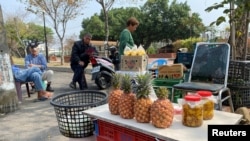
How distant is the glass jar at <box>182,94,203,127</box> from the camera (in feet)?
5.14

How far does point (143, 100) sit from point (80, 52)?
169 inches

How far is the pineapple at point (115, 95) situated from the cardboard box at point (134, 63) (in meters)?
1.44

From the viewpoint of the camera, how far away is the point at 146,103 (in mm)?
1661

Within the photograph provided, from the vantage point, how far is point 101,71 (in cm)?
575

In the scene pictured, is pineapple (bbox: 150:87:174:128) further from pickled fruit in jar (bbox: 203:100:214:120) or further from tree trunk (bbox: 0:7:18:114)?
tree trunk (bbox: 0:7:18:114)

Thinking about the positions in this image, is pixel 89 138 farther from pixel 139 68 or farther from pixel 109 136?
pixel 139 68

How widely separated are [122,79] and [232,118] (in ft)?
2.74

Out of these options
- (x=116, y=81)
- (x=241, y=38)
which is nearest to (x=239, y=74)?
(x=241, y=38)

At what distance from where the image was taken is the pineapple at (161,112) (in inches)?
61.1

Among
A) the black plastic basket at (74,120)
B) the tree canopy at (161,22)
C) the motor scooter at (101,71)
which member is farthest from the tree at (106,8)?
the tree canopy at (161,22)

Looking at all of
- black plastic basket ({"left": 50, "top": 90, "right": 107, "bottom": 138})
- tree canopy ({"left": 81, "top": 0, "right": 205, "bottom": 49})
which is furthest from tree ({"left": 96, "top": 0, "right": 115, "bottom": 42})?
tree canopy ({"left": 81, "top": 0, "right": 205, "bottom": 49})

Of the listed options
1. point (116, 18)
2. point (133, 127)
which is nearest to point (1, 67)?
point (133, 127)

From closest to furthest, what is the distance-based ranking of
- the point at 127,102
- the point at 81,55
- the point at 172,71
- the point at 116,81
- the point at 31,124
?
the point at 127,102 < the point at 116,81 < the point at 31,124 < the point at 172,71 < the point at 81,55

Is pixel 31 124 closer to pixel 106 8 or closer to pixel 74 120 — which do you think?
pixel 74 120
